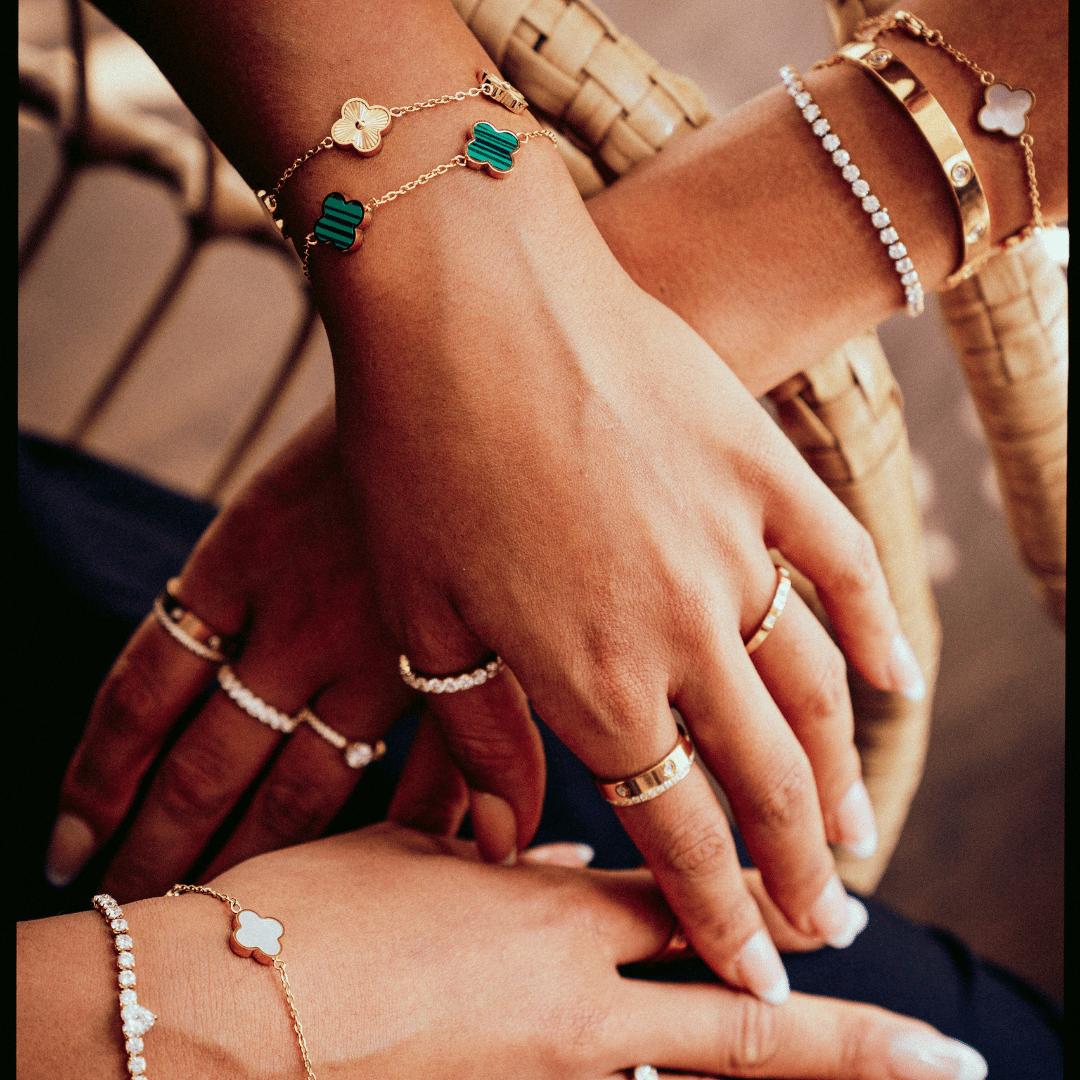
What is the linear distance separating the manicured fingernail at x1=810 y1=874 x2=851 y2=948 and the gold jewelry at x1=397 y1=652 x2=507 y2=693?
0.33 meters

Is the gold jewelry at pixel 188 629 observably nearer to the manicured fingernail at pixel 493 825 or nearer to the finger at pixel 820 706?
the manicured fingernail at pixel 493 825

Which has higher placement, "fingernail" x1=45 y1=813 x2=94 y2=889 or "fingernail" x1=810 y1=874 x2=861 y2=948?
"fingernail" x1=810 y1=874 x2=861 y2=948

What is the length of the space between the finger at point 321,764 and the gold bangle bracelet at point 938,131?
59 centimetres

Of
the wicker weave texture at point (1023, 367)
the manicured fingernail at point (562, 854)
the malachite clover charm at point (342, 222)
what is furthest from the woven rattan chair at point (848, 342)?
the manicured fingernail at point (562, 854)

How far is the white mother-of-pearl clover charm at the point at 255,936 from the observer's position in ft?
1.77

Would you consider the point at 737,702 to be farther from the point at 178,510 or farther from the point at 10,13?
the point at 10,13

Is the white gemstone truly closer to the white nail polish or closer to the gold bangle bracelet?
the white nail polish

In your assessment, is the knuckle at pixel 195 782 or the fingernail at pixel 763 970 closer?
the fingernail at pixel 763 970

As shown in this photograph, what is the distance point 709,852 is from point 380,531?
336 mm

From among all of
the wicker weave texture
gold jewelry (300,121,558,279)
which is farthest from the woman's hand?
the wicker weave texture

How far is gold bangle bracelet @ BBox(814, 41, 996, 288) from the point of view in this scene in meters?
0.58

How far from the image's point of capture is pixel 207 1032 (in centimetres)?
51

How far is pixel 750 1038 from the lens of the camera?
64 cm

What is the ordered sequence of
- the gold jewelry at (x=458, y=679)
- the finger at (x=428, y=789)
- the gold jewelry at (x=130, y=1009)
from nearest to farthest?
the gold jewelry at (x=130, y=1009), the gold jewelry at (x=458, y=679), the finger at (x=428, y=789)
